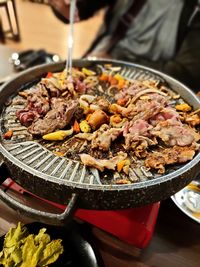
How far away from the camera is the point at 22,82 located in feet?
4.66

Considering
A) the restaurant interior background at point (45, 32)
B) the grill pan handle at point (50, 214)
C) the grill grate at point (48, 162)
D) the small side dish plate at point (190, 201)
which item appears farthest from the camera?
the restaurant interior background at point (45, 32)

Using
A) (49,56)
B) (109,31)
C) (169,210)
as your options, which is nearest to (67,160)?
(169,210)

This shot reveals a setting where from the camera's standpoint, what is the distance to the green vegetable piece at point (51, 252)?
97 centimetres

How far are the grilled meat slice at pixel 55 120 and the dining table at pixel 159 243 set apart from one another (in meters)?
0.34

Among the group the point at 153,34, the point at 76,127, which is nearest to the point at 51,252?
the point at 76,127

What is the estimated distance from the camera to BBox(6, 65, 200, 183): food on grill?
1064 millimetres

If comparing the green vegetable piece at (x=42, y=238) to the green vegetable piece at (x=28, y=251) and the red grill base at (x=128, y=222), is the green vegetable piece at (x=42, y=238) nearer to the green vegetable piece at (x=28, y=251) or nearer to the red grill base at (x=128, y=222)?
the green vegetable piece at (x=28, y=251)

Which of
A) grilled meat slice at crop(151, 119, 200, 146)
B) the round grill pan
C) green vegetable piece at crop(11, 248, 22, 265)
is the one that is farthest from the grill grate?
green vegetable piece at crop(11, 248, 22, 265)

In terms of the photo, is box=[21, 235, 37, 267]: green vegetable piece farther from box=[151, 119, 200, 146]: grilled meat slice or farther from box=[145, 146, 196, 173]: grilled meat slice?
box=[151, 119, 200, 146]: grilled meat slice

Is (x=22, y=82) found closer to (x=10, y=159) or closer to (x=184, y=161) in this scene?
(x=10, y=159)

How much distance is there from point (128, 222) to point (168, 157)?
0.26 metres

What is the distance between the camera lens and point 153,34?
2.76 meters

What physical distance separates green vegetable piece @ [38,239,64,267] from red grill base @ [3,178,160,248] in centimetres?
17

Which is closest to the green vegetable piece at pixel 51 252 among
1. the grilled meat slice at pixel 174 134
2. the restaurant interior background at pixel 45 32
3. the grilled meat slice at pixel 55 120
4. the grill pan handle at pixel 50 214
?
the grill pan handle at pixel 50 214
